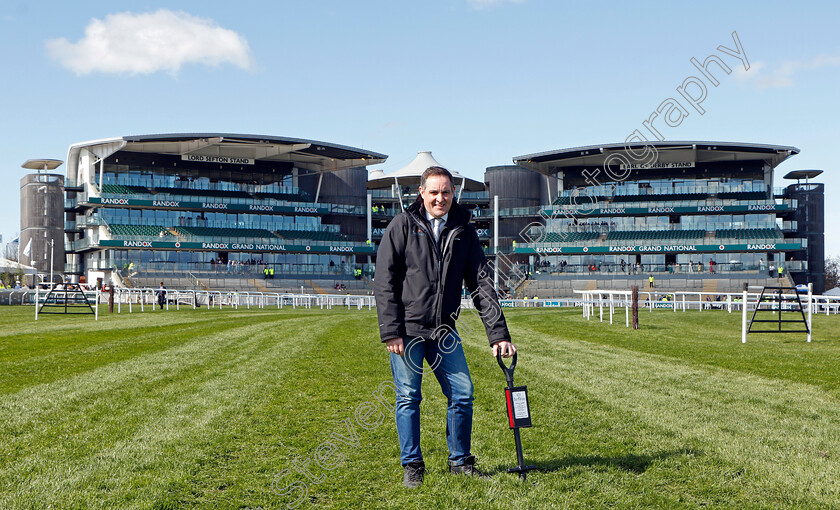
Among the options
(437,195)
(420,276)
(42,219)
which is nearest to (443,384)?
(420,276)

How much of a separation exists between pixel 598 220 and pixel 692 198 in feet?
28.7

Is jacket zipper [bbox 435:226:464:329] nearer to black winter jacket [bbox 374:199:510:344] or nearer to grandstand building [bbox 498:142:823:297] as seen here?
black winter jacket [bbox 374:199:510:344]

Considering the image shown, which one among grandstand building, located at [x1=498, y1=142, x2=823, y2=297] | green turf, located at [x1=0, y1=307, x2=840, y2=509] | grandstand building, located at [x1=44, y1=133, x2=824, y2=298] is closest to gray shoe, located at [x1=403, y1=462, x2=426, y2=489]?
green turf, located at [x1=0, y1=307, x2=840, y2=509]

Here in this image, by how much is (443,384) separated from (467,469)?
57 cm

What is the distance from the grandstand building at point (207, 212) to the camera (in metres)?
62.7

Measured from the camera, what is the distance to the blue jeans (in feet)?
15.6

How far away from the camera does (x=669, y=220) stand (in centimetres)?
6875

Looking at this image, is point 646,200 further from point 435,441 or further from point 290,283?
point 435,441

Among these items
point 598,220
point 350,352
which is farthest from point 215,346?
point 598,220

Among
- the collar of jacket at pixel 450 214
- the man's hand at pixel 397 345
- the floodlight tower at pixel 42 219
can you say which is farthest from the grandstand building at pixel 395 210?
the man's hand at pixel 397 345

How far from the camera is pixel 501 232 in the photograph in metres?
76.2

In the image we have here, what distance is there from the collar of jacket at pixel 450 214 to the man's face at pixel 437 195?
0.18ft

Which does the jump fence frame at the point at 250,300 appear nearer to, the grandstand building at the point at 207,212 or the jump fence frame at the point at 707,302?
the jump fence frame at the point at 707,302

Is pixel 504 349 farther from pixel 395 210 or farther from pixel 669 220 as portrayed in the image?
pixel 395 210
